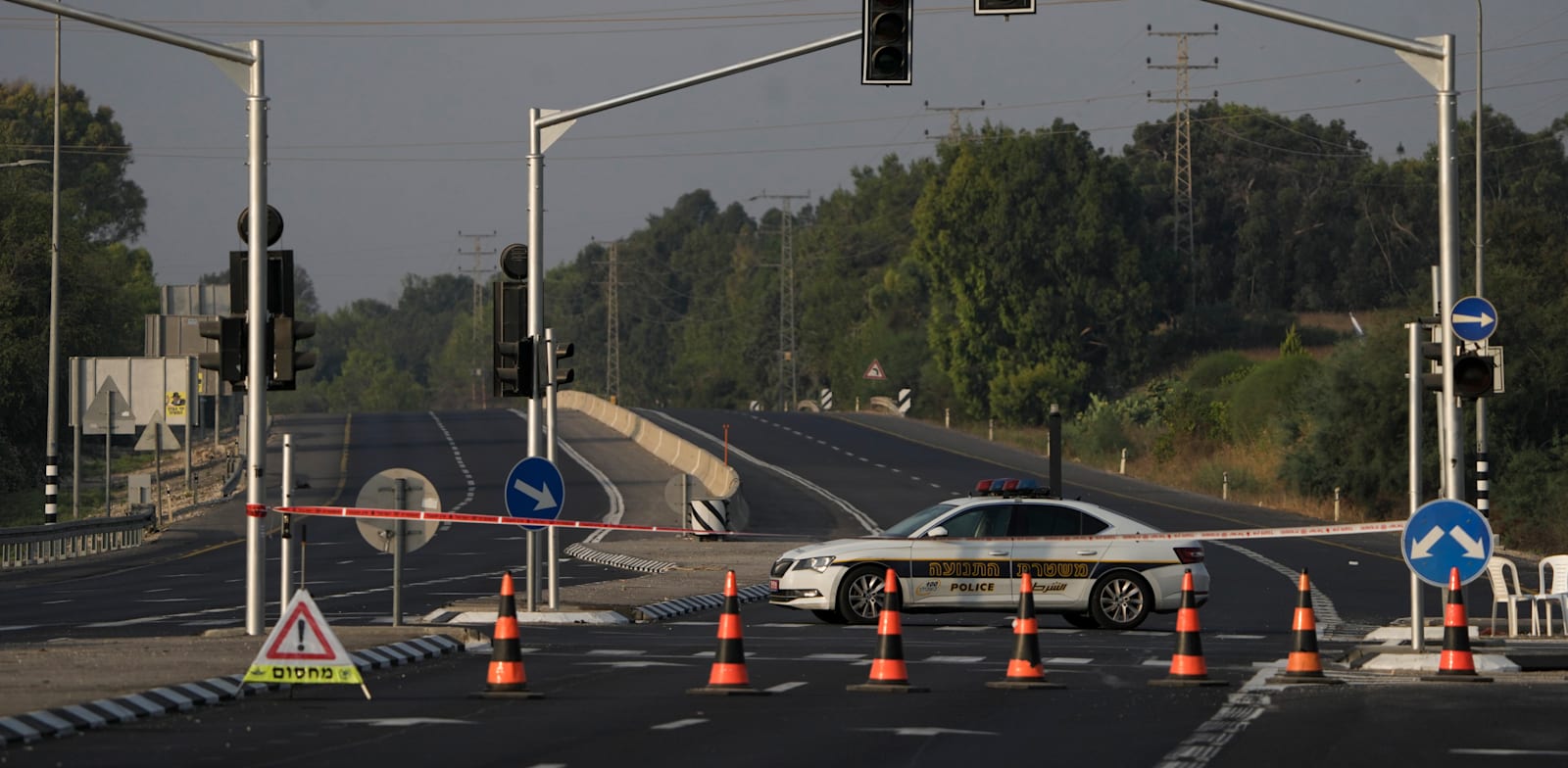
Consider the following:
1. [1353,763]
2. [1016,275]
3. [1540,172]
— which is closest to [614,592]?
[1353,763]

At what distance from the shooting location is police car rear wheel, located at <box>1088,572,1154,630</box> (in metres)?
23.1

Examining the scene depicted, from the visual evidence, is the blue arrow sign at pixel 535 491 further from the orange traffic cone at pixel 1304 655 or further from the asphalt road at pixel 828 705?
the orange traffic cone at pixel 1304 655

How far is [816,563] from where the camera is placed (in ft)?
75.8

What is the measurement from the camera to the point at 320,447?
77.4 metres

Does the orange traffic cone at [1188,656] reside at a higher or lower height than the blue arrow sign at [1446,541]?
lower

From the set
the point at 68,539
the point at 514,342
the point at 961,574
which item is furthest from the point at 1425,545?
the point at 68,539

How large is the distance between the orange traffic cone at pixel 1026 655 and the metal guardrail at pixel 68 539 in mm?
27057

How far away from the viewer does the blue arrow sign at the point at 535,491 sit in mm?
22234

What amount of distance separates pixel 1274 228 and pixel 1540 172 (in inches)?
614

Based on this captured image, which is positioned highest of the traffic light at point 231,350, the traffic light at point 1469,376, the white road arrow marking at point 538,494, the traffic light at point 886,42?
the traffic light at point 886,42

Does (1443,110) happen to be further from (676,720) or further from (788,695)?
(676,720)

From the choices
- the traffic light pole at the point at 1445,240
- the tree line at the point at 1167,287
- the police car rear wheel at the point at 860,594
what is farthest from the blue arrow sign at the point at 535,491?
the tree line at the point at 1167,287

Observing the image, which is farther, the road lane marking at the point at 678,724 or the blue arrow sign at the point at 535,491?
the blue arrow sign at the point at 535,491

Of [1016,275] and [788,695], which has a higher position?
[1016,275]
